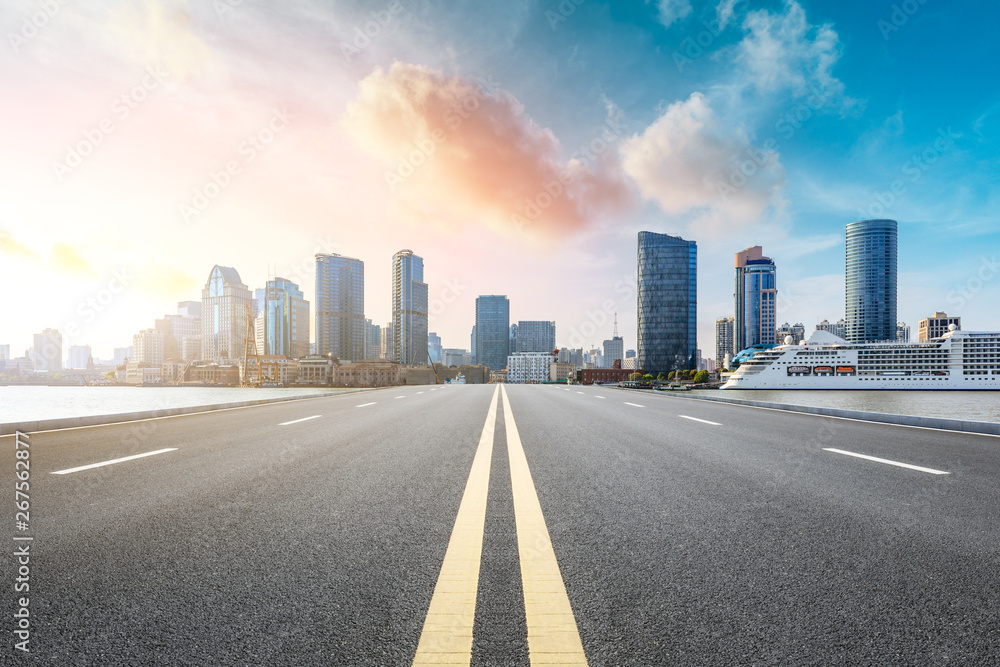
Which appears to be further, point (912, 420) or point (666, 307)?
point (666, 307)

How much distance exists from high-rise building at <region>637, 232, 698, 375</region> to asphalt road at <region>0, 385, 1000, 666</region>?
498 ft

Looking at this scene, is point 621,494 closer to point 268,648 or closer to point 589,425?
point 268,648

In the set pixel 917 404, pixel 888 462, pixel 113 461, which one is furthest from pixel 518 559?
pixel 917 404

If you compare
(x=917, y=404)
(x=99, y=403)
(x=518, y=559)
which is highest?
(x=518, y=559)

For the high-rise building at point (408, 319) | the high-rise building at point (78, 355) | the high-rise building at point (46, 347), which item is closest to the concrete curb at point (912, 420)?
the high-rise building at point (408, 319)

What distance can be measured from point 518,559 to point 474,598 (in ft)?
1.87

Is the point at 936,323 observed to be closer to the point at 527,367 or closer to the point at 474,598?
the point at 527,367

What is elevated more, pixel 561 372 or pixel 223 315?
pixel 223 315

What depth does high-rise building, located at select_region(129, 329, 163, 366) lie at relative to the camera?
526 ft

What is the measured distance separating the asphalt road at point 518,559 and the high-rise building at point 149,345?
636 feet

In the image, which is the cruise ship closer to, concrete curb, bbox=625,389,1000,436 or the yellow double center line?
concrete curb, bbox=625,389,1000,436

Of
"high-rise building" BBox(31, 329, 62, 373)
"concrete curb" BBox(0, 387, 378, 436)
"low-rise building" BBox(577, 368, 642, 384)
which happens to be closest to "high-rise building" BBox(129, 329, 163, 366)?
"high-rise building" BBox(31, 329, 62, 373)

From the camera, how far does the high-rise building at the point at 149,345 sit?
160m

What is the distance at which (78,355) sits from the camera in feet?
615
